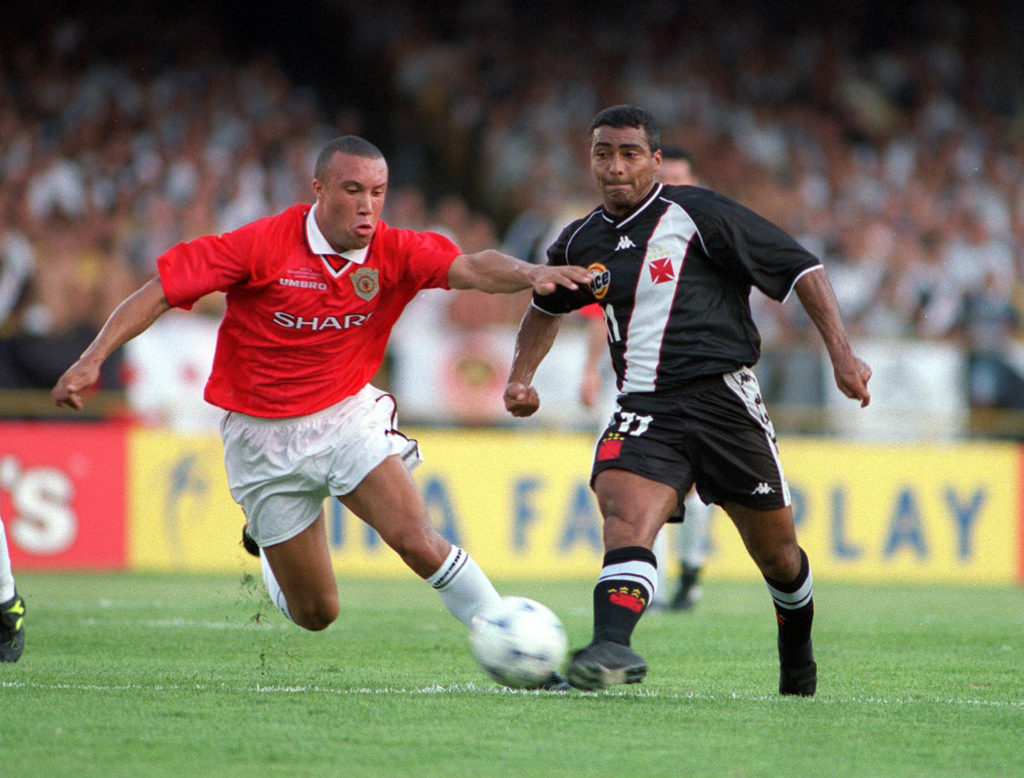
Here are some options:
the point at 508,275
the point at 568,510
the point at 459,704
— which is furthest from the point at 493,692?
the point at 568,510

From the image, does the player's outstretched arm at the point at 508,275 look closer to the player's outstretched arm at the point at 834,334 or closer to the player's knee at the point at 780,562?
the player's outstretched arm at the point at 834,334

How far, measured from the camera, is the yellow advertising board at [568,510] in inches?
512

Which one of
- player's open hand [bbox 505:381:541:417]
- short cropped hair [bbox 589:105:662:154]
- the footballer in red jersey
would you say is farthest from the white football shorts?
short cropped hair [bbox 589:105:662:154]

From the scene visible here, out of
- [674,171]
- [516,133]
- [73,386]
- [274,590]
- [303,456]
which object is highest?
[516,133]

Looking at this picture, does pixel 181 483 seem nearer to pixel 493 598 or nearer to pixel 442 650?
pixel 442 650

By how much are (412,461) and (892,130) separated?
1562 centimetres

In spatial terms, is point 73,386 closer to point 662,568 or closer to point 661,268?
point 661,268

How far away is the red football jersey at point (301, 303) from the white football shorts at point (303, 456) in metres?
0.07

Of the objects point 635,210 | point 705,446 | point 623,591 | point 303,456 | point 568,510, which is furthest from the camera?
point 568,510

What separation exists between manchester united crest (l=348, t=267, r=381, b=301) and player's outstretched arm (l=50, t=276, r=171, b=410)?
2.44 feet

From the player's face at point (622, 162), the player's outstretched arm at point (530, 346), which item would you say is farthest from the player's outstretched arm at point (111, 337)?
the player's face at point (622, 162)

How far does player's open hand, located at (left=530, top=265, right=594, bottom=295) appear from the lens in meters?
5.46

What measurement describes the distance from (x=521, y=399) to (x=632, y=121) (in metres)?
1.11

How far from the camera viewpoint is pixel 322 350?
6070mm
